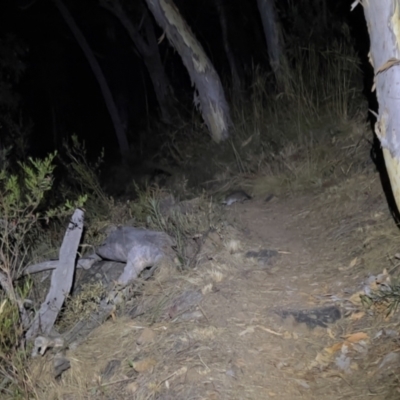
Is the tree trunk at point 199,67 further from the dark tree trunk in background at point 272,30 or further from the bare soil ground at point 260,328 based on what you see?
the bare soil ground at point 260,328

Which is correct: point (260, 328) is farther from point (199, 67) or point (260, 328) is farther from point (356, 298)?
point (199, 67)

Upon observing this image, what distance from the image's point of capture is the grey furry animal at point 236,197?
6036 millimetres

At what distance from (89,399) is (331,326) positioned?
141 centimetres

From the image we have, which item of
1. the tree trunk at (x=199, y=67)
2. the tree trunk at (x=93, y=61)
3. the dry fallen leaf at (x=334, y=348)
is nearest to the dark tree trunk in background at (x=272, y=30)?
the tree trunk at (x=199, y=67)

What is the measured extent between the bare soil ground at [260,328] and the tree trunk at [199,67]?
3.37 meters

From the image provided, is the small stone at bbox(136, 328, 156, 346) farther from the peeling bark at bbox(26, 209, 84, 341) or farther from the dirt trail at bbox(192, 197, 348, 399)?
the peeling bark at bbox(26, 209, 84, 341)

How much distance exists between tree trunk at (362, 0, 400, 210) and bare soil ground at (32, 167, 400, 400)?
2.18 feet

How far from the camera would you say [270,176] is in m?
6.30

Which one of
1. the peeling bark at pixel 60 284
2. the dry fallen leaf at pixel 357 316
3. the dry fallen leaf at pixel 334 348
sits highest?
the peeling bark at pixel 60 284

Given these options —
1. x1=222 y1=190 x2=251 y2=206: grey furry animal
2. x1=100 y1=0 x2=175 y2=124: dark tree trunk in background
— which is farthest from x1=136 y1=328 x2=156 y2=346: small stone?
x1=100 y1=0 x2=175 y2=124: dark tree trunk in background

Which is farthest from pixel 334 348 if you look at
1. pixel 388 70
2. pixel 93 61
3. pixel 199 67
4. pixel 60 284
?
pixel 93 61

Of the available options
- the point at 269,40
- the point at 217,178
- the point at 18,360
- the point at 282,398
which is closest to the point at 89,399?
the point at 18,360

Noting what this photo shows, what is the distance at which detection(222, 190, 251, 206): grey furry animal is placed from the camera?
6.04 m

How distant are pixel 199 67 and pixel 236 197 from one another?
2.49 meters
